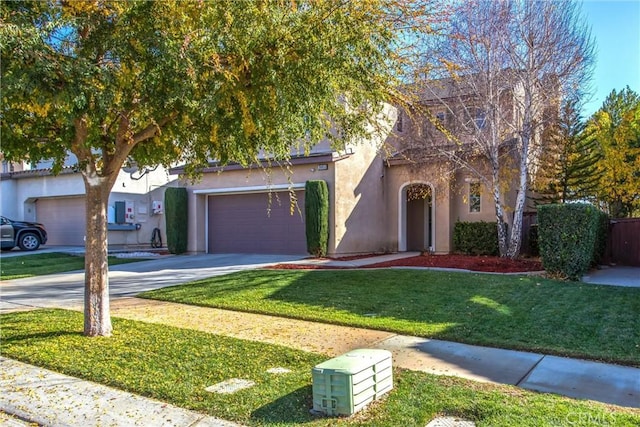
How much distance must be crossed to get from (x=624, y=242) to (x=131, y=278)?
51.1 feet

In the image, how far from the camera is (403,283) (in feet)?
36.1

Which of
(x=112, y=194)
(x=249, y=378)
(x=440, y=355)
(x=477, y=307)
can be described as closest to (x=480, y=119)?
(x=477, y=307)

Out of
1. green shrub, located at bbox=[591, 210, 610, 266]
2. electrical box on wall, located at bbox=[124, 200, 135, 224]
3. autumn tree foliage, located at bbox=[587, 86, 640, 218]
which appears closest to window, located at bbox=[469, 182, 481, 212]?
green shrub, located at bbox=[591, 210, 610, 266]

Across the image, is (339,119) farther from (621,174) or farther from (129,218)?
(621,174)

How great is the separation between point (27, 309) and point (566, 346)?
9.20 meters

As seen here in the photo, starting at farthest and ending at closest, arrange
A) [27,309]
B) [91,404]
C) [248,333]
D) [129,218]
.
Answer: [129,218] → [27,309] → [248,333] → [91,404]

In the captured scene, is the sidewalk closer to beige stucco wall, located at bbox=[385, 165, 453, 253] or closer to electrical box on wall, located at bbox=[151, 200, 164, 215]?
beige stucco wall, located at bbox=[385, 165, 453, 253]

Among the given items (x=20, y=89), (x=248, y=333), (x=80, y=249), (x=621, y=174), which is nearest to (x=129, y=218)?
(x=80, y=249)

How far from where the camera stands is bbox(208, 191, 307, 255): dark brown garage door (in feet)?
58.7

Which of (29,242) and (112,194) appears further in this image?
(112,194)

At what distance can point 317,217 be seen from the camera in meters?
16.6

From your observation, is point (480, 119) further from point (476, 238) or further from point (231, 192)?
point (231, 192)

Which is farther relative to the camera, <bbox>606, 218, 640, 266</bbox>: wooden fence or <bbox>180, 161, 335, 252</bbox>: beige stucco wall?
<bbox>180, 161, 335, 252</bbox>: beige stucco wall

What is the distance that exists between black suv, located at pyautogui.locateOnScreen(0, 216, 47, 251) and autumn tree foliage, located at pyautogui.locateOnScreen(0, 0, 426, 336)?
1588 centimetres
